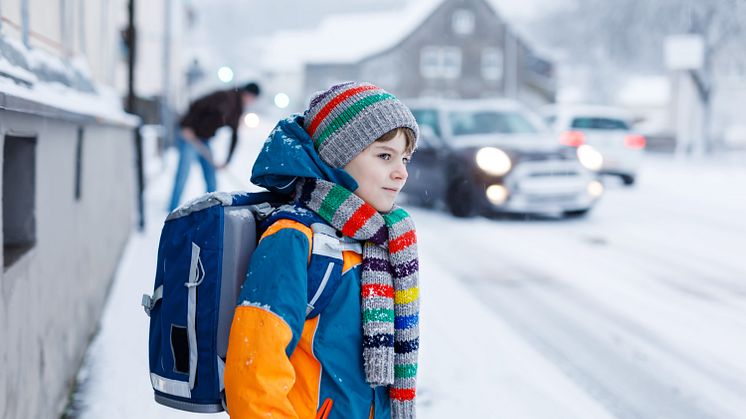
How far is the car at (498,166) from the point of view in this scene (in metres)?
10.6

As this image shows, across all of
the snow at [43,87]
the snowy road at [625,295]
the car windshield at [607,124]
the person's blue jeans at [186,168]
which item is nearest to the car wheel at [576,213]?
the snowy road at [625,295]

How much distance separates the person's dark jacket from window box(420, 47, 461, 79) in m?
46.4

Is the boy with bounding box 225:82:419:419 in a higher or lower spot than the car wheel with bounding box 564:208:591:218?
higher

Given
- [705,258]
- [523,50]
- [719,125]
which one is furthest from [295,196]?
[523,50]

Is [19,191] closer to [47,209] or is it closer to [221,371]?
[47,209]

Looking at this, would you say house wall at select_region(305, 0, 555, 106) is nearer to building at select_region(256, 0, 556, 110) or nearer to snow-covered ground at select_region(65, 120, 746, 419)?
building at select_region(256, 0, 556, 110)

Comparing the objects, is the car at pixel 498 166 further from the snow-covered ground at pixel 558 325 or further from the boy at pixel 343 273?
the boy at pixel 343 273

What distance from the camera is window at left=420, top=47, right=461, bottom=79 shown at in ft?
182

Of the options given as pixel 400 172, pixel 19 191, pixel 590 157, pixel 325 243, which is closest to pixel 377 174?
pixel 400 172

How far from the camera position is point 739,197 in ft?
47.1

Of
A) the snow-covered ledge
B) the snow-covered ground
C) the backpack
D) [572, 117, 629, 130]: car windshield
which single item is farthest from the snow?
[572, 117, 629, 130]: car windshield

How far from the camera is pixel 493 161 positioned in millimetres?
10727

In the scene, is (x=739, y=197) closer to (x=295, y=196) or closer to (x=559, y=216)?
(x=559, y=216)

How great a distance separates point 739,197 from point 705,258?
6.98 m
